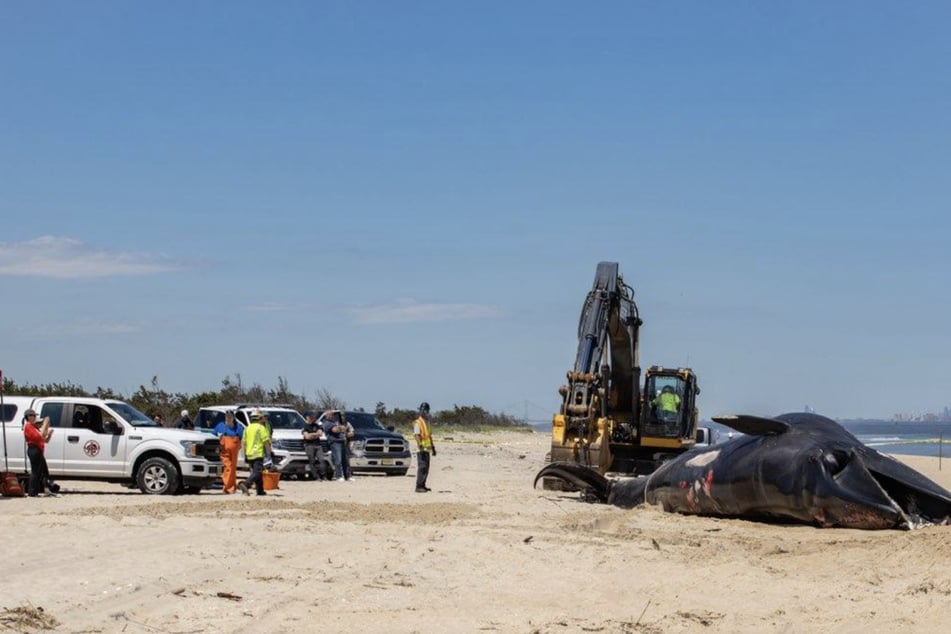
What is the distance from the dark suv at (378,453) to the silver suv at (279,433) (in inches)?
69.2

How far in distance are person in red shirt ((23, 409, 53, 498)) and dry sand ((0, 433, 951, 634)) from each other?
2.96 metres

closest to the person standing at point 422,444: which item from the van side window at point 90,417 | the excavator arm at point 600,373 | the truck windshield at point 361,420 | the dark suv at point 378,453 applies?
the excavator arm at point 600,373

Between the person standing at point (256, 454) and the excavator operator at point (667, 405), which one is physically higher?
the excavator operator at point (667, 405)

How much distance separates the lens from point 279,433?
3020cm

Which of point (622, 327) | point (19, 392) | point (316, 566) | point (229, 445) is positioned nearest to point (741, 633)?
point (316, 566)

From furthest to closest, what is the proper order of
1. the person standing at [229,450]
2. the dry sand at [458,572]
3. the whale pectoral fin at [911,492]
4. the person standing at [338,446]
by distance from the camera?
1. the person standing at [338,446]
2. the person standing at [229,450]
3. the whale pectoral fin at [911,492]
4. the dry sand at [458,572]

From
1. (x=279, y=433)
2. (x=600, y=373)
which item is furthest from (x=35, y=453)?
(x=600, y=373)

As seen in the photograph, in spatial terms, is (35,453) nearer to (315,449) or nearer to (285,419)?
(315,449)

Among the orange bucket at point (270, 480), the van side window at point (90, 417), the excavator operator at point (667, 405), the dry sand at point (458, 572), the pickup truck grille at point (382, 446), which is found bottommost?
the dry sand at point (458, 572)

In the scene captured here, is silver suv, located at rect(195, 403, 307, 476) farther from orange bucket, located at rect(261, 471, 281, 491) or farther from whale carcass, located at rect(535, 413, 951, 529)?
whale carcass, located at rect(535, 413, 951, 529)

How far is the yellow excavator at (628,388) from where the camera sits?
27.8m

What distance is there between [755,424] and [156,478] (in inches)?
464

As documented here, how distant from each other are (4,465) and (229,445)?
4062 millimetres

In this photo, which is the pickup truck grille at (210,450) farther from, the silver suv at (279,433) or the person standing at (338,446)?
the person standing at (338,446)
